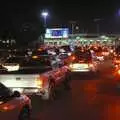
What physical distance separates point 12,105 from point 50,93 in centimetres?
782

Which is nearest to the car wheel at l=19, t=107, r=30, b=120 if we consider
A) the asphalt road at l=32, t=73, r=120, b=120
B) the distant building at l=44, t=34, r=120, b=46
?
the asphalt road at l=32, t=73, r=120, b=120

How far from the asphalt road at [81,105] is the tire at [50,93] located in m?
0.21

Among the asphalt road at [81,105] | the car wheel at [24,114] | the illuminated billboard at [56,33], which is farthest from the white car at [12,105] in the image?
the illuminated billboard at [56,33]

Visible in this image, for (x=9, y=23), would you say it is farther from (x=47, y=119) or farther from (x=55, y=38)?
(x=55, y=38)

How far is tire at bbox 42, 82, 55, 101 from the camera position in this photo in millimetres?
19023

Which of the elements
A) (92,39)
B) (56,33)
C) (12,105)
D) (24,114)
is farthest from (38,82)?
(92,39)

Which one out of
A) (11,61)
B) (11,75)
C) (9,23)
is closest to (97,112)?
(11,75)

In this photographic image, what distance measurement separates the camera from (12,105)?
38.0 ft

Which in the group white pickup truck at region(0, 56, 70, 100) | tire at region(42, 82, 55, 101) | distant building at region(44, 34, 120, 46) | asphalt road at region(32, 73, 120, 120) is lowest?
asphalt road at region(32, 73, 120, 120)

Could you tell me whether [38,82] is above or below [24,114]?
above

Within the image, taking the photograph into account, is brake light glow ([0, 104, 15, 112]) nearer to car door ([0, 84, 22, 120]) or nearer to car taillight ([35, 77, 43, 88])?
car door ([0, 84, 22, 120])

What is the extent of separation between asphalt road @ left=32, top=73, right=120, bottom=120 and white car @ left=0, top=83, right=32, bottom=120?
86.4 inches

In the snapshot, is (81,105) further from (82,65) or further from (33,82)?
(82,65)

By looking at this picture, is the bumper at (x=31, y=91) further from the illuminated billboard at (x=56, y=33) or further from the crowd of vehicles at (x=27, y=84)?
the illuminated billboard at (x=56, y=33)
